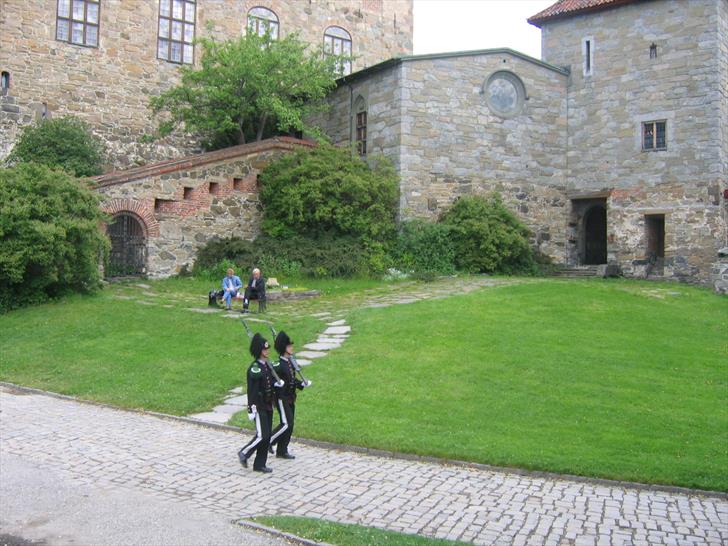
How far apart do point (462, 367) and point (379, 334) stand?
2445 millimetres

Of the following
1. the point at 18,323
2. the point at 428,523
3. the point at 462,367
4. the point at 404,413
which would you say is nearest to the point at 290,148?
the point at 18,323

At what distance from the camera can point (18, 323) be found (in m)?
15.6

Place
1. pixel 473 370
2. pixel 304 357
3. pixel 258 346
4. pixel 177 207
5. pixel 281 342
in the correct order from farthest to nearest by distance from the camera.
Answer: pixel 177 207
pixel 304 357
pixel 473 370
pixel 281 342
pixel 258 346

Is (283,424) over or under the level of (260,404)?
under

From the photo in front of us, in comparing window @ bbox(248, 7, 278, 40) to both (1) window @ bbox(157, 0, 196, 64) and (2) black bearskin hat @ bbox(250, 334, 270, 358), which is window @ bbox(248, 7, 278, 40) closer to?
(1) window @ bbox(157, 0, 196, 64)

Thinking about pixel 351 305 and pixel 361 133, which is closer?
pixel 351 305

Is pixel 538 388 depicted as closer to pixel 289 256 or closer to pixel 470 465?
pixel 470 465

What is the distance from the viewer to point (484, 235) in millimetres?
21766

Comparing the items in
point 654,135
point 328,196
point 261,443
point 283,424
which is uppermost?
point 654,135

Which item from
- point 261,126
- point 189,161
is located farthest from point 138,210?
point 261,126

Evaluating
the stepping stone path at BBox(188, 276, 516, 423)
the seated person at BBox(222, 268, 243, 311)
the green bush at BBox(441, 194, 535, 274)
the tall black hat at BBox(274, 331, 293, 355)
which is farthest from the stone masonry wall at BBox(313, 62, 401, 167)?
the tall black hat at BBox(274, 331, 293, 355)

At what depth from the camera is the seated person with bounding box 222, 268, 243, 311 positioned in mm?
16469

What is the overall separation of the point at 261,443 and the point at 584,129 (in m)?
20.3

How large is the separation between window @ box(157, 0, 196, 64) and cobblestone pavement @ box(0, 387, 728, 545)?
20.4 meters
